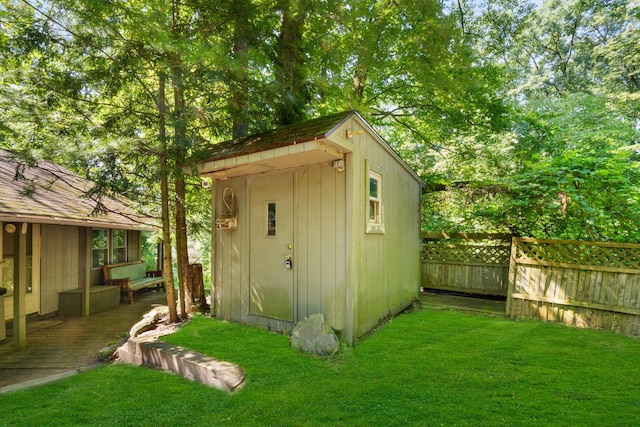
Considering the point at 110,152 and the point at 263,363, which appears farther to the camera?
the point at 110,152

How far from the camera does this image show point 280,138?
4.24 m

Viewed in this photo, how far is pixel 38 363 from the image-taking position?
4.40m

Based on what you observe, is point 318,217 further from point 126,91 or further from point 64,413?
point 126,91

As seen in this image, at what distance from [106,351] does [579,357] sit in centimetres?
637

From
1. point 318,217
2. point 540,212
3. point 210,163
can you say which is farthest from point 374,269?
point 540,212

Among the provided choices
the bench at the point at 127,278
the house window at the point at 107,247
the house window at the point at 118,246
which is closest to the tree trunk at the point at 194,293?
the bench at the point at 127,278

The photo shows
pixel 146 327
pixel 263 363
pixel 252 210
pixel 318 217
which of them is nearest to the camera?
pixel 263 363

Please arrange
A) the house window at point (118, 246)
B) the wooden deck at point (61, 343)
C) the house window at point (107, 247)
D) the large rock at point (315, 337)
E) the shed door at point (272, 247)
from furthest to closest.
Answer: the house window at point (118, 246) → the house window at point (107, 247) → the shed door at point (272, 247) → the wooden deck at point (61, 343) → the large rock at point (315, 337)

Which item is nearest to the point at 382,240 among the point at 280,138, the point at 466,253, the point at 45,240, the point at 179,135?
the point at 280,138

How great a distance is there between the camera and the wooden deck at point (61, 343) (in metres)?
4.18

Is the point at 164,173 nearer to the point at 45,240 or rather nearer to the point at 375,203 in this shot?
the point at 375,203

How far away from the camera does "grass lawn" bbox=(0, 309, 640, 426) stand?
101 inches

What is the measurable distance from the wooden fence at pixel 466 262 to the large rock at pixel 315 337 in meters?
4.40

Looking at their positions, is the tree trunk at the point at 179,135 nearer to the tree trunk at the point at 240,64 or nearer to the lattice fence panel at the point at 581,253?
the tree trunk at the point at 240,64
